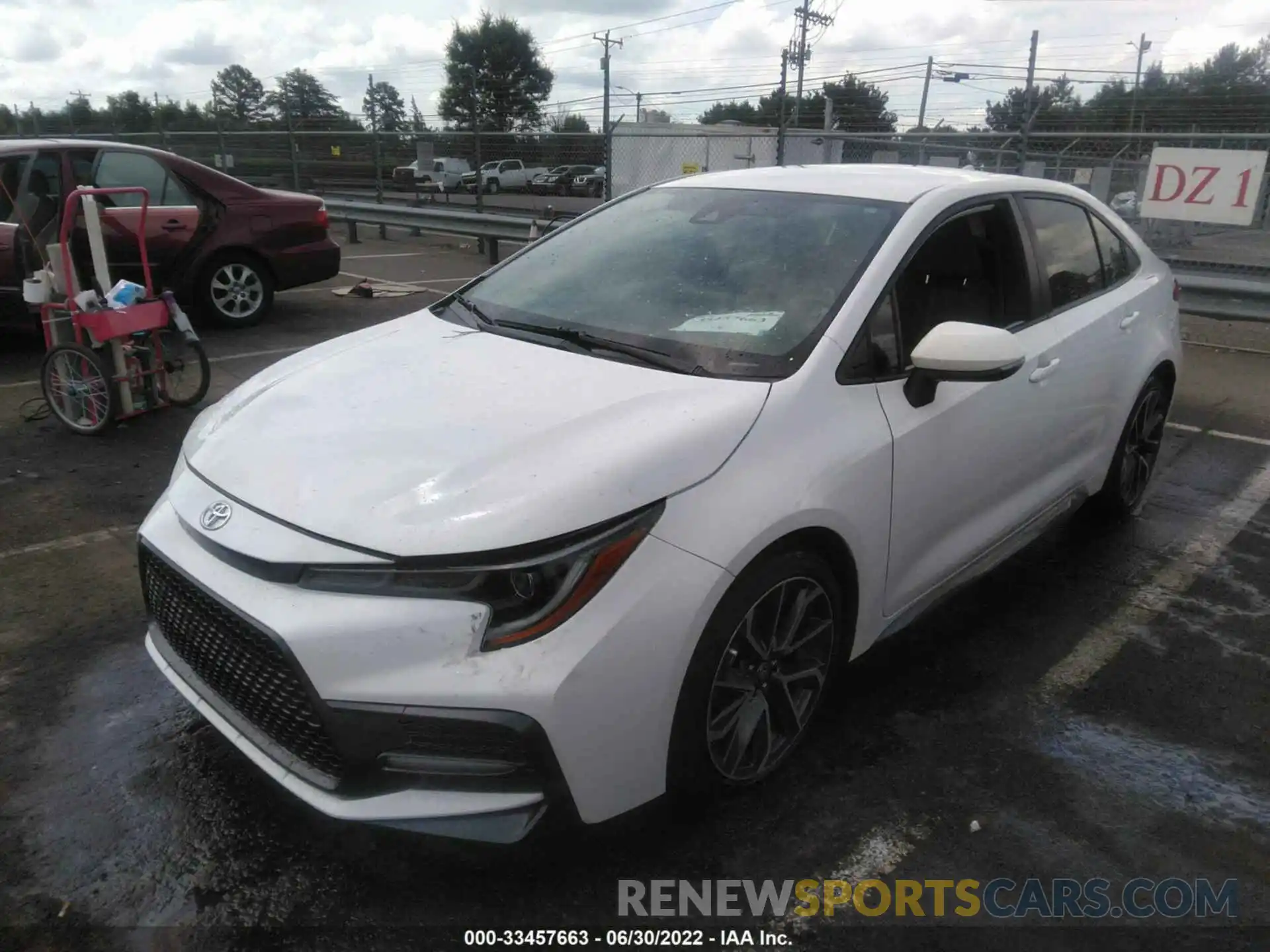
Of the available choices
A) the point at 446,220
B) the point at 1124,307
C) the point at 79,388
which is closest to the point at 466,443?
the point at 1124,307

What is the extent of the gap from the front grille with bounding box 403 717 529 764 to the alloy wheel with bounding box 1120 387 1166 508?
339 centimetres

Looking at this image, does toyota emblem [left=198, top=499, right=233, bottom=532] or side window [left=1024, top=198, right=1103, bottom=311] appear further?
side window [left=1024, top=198, right=1103, bottom=311]

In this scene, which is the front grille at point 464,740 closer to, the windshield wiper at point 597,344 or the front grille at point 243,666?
the front grille at point 243,666

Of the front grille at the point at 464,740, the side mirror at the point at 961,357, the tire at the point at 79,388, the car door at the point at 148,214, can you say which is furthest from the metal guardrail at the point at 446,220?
the front grille at the point at 464,740

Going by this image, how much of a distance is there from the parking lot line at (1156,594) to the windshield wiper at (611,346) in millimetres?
1658

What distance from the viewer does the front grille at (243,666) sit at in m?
2.14

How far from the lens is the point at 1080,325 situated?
377cm

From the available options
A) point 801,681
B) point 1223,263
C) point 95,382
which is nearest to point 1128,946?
point 801,681

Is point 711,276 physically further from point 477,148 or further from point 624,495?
point 477,148

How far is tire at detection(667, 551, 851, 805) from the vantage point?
2.30m

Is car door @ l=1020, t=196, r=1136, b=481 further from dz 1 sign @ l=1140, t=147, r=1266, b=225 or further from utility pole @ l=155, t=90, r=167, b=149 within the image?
utility pole @ l=155, t=90, r=167, b=149

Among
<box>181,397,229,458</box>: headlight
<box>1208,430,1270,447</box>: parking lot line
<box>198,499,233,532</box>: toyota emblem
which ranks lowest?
<box>1208,430,1270,447</box>: parking lot line

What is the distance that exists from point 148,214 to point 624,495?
277 inches

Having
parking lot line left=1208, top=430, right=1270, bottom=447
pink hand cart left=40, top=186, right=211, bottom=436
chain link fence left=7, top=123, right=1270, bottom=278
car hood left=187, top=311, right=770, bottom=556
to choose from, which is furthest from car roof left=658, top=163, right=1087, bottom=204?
chain link fence left=7, top=123, right=1270, bottom=278
